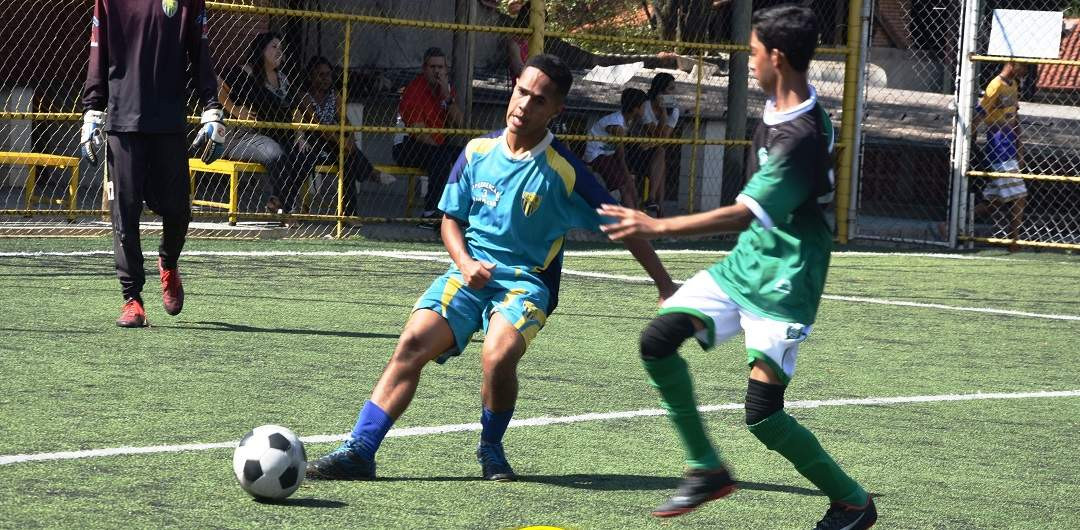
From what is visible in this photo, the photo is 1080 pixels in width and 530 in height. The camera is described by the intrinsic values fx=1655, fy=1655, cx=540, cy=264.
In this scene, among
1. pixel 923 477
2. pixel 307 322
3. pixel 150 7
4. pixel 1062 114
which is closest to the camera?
pixel 923 477

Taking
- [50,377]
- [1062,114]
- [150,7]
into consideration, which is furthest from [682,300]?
[1062,114]

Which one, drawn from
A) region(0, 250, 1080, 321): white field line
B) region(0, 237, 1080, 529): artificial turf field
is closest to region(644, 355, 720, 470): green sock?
region(0, 237, 1080, 529): artificial turf field

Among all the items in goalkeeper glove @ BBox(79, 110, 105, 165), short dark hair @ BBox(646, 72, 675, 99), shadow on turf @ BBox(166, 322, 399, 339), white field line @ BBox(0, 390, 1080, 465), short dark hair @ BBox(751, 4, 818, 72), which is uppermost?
short dark hair @ BBox(751, 4, 818, 72)

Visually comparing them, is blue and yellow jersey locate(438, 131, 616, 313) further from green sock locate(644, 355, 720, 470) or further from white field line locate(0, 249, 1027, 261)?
white field line locate(0, 249, 1027, 261)

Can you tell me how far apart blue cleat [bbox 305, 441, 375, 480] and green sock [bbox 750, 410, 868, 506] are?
1.25m

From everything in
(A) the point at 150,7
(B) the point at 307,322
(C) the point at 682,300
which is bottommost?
(B) the point at 307,322

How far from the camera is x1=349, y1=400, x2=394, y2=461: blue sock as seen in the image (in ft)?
16.9

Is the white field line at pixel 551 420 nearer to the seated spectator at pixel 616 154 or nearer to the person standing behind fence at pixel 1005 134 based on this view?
the seated spectator at pixel 616 154

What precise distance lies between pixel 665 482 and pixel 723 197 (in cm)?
1133

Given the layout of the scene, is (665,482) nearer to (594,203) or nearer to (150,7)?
(594,203)

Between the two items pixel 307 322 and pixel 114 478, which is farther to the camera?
pixel 307 322

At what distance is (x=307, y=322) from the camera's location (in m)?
9.02

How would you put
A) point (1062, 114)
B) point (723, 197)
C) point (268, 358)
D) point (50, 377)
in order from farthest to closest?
1. point (1062, 114)
2. point (723, 197)
3. point (268, 358)
4. point (50, 377)

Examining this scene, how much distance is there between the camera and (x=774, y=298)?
15.1 feet
